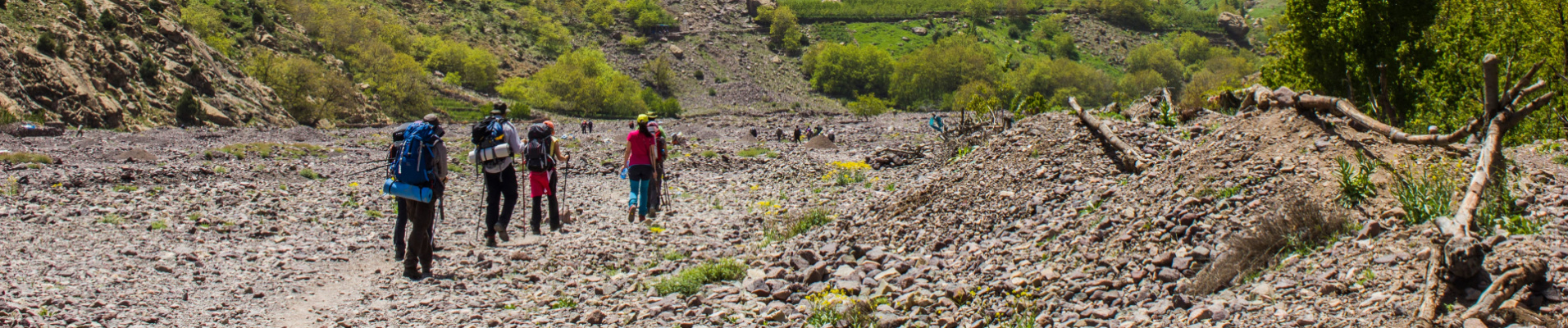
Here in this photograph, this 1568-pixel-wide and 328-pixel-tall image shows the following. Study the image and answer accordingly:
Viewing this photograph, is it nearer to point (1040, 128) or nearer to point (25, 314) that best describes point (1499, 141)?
point (1040, 128)

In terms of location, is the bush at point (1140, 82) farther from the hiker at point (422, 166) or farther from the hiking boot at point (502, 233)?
the hiker at point (422, 166)

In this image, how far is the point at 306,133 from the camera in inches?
1778

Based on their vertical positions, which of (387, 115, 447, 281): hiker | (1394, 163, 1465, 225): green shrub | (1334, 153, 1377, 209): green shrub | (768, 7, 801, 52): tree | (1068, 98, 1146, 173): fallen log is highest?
(1394, 163, 1465, 225): green shrub

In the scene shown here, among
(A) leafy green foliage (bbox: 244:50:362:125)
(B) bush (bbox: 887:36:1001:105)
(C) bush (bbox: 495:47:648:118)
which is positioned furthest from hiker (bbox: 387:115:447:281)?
(B) bush (bbox: 887:36:1001:105)

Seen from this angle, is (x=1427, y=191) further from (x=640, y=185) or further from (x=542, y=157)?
(x=640, y=185)

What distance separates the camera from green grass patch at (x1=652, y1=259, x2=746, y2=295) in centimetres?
879

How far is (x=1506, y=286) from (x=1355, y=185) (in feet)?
8.71

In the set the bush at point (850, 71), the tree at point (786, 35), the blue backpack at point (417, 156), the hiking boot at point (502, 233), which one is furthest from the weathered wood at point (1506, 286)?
the tree at point (786, 35)

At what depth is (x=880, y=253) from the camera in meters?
9.82

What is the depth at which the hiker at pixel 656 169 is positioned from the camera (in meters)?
12.8

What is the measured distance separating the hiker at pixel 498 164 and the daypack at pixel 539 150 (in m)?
0.53

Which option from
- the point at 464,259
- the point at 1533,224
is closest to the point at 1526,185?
the point at 1533,224

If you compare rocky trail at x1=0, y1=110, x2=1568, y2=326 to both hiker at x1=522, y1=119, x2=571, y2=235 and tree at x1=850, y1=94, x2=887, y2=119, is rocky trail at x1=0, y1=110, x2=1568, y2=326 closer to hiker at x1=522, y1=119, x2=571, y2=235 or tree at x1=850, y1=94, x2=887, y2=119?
hiker at x1=522, y1=119, x2=571, y2=235

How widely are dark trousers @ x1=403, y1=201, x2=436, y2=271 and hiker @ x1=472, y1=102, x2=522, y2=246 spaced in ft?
3.43
